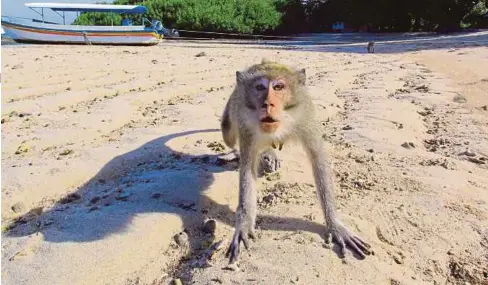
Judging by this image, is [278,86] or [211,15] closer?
[278,86]

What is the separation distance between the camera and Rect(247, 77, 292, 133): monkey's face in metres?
3.25

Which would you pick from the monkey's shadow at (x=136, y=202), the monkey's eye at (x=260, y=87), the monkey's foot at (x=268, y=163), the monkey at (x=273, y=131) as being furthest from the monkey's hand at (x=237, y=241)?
the monkey's foot at (x=268, y=163)

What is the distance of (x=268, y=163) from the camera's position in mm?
4574

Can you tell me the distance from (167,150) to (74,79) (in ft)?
16.9

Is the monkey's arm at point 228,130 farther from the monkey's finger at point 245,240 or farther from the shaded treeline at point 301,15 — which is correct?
the shaded treeline at point 301,15

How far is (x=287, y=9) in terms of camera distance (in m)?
41.0

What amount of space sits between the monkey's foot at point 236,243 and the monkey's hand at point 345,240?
487mm

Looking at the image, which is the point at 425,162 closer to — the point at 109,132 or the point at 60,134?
the point at 109,132

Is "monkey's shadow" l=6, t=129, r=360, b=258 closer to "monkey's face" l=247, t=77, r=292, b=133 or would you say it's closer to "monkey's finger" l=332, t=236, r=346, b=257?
Result: "monkey's finger" l=332, t=236, r=346, b=257

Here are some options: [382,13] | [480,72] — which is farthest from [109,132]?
[382,13]

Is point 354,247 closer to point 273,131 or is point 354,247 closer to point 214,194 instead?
point 273,131

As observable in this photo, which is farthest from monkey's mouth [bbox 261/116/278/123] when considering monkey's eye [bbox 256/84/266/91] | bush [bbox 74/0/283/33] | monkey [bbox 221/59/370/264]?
bush [bbox 74/0/283/33]

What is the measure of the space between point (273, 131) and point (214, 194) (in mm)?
1023

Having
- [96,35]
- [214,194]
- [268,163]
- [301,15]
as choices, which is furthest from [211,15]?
[214,194]
